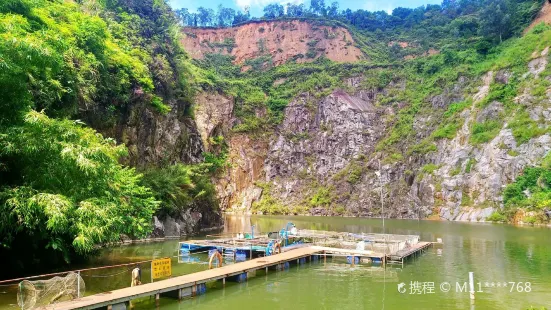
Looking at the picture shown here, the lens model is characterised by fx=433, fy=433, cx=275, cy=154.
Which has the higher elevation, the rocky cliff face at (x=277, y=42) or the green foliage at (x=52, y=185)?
the rocky cliff face at (x=277, y=42)

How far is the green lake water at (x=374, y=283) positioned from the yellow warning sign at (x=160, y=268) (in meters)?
1.38

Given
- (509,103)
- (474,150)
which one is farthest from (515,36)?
(474,150)

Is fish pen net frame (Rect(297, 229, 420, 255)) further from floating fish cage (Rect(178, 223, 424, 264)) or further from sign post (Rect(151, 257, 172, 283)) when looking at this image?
sign post (Rect(151, 257, 172, 283))

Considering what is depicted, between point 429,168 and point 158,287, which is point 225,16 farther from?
point 158,287

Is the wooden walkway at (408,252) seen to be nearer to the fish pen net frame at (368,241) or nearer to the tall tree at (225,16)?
the fish pen net frame at (368,241)

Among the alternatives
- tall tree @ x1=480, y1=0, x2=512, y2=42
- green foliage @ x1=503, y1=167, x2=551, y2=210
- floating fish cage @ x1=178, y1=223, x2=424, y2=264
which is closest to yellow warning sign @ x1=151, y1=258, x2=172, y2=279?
floating fish cage @ x1=178, y1=223, x2=424, y2=264

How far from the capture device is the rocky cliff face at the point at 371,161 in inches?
2168

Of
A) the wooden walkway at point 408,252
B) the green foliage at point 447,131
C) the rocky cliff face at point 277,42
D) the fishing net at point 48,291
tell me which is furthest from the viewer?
the rocky cliff face at point 277,42

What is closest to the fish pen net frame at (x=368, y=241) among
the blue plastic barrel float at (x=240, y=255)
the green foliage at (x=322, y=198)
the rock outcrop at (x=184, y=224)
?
the blue plastic barrel float at (x=240, y=255)

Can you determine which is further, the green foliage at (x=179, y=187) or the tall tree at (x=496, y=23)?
the tall tree at (x=496, y=23)

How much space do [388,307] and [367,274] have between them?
6828 millimetres

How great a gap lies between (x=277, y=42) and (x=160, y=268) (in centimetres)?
10620

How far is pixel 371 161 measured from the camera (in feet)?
243

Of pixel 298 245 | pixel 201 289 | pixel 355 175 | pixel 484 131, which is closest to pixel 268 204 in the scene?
pixel 355 175
